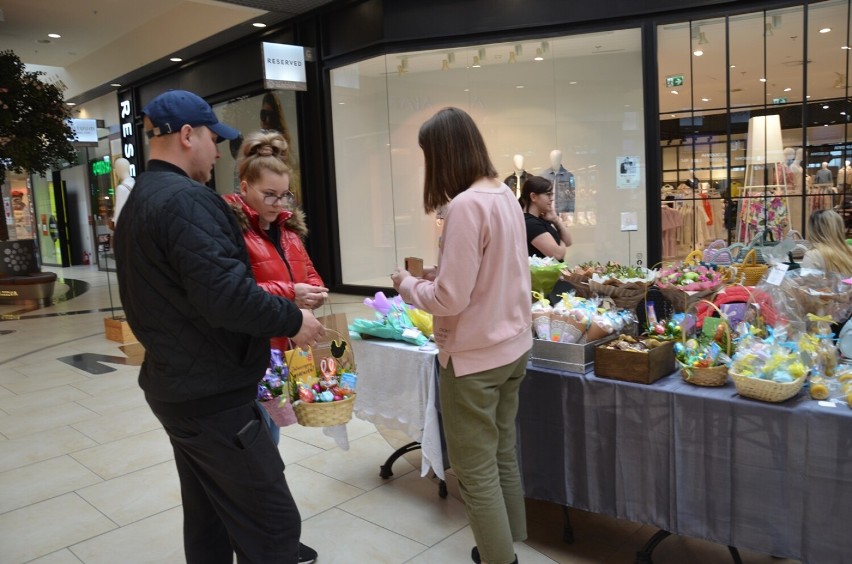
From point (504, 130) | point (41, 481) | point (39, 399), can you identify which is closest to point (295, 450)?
point (41, 481)

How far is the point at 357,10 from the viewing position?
28.9 ft

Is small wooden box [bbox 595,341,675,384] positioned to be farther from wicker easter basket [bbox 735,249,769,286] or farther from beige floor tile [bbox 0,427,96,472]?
beige floor tile [bbox 0,427,96,472]

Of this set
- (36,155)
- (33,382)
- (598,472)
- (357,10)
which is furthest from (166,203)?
(36,155)

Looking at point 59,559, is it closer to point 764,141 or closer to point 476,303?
point 476,303

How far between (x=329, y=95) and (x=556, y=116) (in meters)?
3.39

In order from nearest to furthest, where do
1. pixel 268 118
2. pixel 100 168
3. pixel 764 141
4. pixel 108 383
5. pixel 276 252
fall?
pixel 276 252 < pixel 108 383 < pixel 764 141 < pixel 268 118 < pixel 100 168

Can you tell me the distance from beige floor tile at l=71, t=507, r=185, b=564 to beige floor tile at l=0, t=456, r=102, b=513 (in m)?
0.67

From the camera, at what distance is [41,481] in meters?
3.51

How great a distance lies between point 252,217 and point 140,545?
155 cm

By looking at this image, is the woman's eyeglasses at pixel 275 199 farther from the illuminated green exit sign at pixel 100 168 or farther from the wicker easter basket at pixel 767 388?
the illuminated green exit sign at pixel 100 168

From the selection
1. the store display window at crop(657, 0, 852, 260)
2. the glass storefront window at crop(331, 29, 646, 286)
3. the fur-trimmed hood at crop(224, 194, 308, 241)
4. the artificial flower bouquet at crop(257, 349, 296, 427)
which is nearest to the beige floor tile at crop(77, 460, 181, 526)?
the artificial flower bouquet at crop(257, 349, 296, 427)

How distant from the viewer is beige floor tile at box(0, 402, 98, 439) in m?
4.37

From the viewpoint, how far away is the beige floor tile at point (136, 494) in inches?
122

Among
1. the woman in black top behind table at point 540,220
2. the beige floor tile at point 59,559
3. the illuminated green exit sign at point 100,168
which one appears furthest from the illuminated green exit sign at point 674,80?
the illuminated green exit sign at point 100,168
